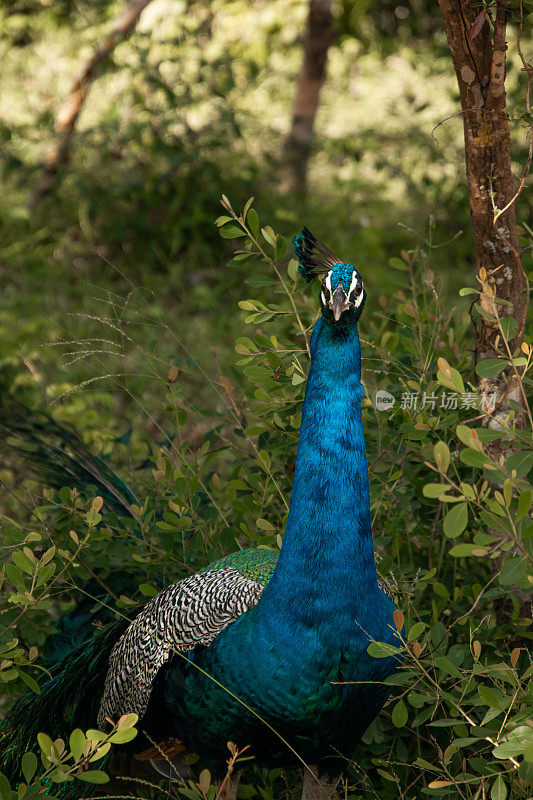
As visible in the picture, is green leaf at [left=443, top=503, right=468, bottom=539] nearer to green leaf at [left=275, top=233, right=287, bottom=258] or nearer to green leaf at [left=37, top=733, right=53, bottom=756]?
green leaf at [left=37, top=733, right=53, bottom=756]

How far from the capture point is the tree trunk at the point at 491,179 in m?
1.61

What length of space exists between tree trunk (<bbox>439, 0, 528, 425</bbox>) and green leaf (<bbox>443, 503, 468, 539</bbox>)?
0.48m

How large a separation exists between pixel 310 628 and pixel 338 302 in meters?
0.49

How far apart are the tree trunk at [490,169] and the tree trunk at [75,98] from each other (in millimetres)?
2852

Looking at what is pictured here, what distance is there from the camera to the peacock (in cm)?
138

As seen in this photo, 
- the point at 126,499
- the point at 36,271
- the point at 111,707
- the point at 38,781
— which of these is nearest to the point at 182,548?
the point at 126,499

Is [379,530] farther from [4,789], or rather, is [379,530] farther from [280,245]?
[4,789]

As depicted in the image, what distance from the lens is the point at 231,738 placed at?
1.46 m

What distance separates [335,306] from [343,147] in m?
3.48

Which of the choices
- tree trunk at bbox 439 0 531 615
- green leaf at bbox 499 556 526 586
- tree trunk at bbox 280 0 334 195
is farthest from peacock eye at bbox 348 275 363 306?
tree trunk at bbox 280 0 334 195

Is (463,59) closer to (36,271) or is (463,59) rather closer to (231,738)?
(231,738)

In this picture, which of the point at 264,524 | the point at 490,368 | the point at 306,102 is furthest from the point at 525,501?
the point at 306,102

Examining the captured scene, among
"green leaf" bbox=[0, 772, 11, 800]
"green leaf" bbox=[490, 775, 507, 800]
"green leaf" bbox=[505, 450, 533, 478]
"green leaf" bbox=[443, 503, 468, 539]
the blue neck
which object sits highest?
"green leaf" bbox=[505, 450, 533, 478]

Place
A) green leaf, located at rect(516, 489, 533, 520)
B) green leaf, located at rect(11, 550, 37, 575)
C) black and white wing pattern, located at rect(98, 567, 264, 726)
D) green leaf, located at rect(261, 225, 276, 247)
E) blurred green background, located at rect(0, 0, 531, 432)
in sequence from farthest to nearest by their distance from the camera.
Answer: blurred green background, located at rect(0, 0, 531, 432)
green leaf, located at rect(261, 225, 276, 247)
black and white wing pattern, located at rect(98, 567, 264, 726)
green leaf, located at rect(11, 550, 37, 575)
green leaf, located at rect(516, 489, 533, 520)
